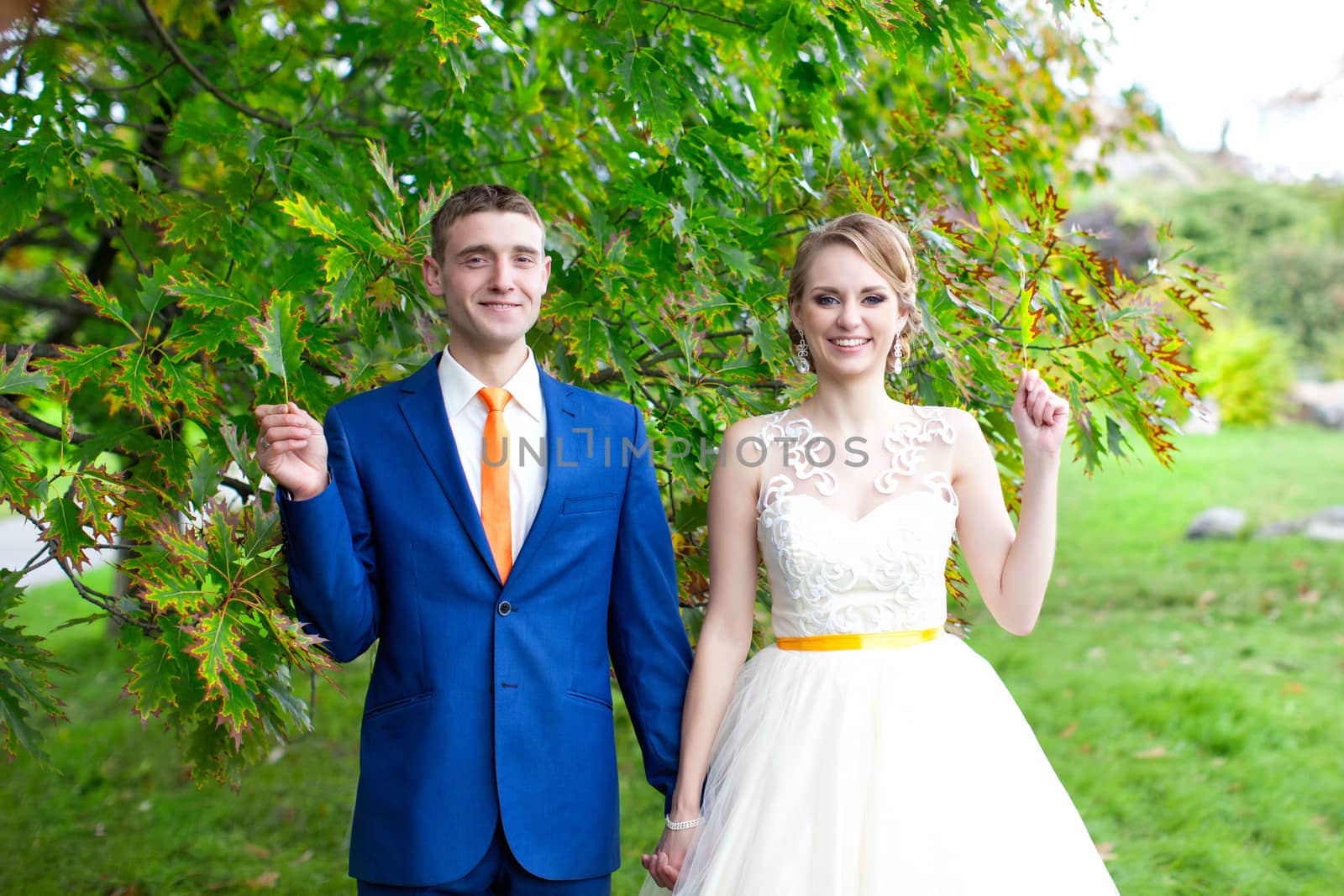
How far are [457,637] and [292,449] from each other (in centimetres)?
49

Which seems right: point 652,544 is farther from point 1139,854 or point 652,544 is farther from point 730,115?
point 1139,854

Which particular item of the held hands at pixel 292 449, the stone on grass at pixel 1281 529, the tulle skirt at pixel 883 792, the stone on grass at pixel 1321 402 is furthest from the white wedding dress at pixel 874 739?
the stone on grass at pixel 1321 402

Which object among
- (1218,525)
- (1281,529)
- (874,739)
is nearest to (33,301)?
(874,739)

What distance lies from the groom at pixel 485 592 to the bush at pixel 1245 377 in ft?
54.1

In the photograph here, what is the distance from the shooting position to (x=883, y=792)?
2.20 metres

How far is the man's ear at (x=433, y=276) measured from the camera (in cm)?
242

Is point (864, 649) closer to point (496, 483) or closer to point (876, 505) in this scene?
point (876, 505)

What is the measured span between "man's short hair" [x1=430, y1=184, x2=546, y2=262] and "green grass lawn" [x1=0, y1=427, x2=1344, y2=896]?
3.91ft

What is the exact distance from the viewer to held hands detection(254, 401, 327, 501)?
6.67ft

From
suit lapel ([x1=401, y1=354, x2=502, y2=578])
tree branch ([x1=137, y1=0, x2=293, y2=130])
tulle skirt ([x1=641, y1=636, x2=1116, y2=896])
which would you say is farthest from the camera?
tree branch ([x1=137, y1=0, x2=293, y2=130])

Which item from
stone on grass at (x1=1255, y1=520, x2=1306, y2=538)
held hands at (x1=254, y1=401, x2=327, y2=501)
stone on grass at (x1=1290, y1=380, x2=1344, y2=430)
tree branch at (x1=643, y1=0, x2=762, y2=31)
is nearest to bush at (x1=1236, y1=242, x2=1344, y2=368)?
stone on grass at (x1=1290, y1=380, x2=1344, y2=430)

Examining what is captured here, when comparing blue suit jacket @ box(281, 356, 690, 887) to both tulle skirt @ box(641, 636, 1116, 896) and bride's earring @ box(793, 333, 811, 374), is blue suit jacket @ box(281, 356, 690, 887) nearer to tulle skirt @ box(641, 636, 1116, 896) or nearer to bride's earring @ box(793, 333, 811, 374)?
tulle skirt @ box(641, 636, 1116, 896)

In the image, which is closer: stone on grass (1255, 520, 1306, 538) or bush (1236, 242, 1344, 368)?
stone on grass (1255, 520, 1306, 538)

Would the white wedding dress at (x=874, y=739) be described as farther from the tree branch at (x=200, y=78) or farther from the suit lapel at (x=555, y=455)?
the tree branch at (x=200, y=78)
